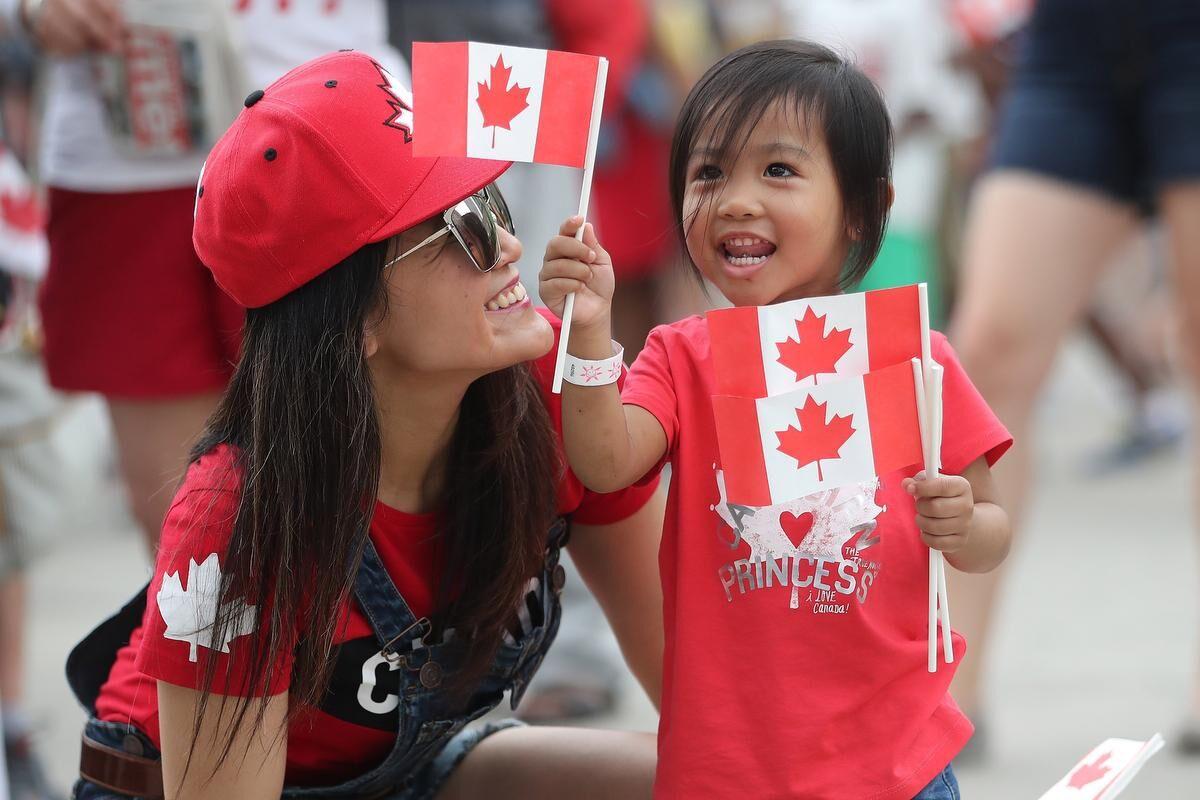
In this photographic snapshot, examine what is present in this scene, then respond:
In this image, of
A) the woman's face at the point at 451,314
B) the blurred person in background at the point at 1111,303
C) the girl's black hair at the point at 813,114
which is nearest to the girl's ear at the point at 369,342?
the woman's face at the point at 451,314

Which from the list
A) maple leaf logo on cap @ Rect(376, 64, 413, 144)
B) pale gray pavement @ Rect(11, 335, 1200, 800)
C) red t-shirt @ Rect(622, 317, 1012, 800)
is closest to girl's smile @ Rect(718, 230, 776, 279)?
red t-shirt @ Rect(622, 317, 1012, 800)

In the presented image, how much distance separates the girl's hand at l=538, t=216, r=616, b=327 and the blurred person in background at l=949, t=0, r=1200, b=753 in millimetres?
1448

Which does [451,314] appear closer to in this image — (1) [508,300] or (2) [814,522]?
(1) [508,300]

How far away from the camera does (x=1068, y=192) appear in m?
3.09

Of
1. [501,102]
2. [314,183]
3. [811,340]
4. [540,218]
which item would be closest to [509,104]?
[501,102]

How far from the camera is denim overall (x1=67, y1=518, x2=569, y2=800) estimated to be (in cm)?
194

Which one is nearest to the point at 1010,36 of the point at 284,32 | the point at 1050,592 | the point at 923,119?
the point at 923,119

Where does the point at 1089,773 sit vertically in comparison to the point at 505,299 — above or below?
below

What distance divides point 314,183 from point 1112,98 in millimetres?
1826

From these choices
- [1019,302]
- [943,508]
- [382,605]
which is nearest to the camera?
[943,508]

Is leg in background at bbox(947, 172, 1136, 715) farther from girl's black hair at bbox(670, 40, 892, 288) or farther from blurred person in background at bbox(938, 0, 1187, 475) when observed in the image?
blurred person in background at bbox(938, 0, 1187, 475)

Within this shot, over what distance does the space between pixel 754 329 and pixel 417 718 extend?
65cm

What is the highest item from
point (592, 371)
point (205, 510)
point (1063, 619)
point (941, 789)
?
point (592, 371)

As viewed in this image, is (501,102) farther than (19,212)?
No
